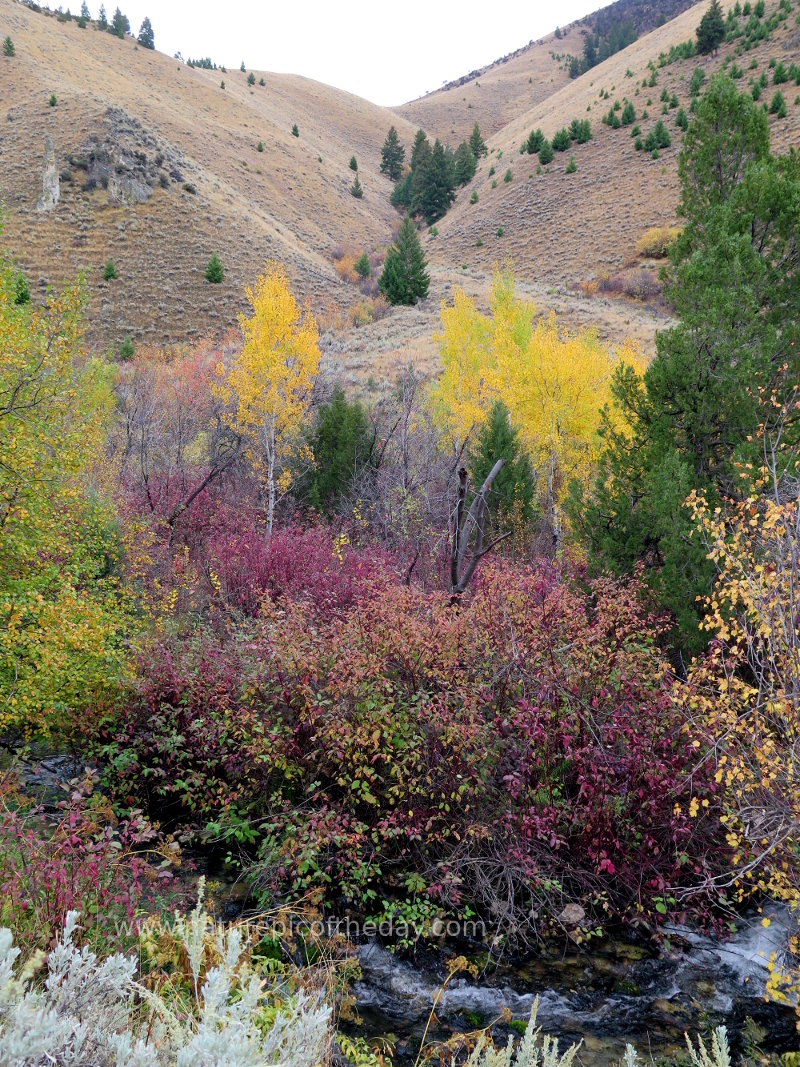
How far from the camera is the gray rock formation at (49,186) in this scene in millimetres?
40553

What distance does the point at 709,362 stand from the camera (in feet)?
27.5

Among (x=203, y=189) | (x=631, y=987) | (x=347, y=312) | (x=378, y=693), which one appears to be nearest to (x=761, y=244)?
(x=378, y=693)

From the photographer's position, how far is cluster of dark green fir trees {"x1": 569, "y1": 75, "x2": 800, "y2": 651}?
8094mm

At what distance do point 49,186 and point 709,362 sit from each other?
156 feet

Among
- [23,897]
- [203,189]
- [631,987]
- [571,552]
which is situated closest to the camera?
[23,897]

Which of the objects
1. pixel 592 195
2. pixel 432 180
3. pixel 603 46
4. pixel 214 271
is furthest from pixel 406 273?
pixel 603 46

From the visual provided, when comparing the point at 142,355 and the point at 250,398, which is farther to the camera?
the point at 142,355

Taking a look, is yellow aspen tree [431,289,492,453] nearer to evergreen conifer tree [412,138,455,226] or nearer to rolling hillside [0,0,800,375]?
rolling hillside [0,0,800,375]

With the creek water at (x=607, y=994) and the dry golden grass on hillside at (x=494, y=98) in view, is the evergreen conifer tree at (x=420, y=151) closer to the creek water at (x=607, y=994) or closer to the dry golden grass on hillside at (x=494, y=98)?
the dry golden grass on hillside at (x=494, y=98)

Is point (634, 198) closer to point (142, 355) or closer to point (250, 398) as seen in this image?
point (142, 355)

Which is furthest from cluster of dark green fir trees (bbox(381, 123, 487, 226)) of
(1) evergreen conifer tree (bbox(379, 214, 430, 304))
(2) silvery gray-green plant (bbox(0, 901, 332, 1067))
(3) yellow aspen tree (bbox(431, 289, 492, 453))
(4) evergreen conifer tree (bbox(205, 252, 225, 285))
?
(2) silvery gray-green plant (bbox(0, 901, 332, 1067))

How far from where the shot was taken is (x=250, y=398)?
52.2ft

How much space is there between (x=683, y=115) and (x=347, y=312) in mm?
30557

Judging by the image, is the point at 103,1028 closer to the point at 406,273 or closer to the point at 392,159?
the point at 406,273
